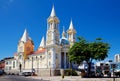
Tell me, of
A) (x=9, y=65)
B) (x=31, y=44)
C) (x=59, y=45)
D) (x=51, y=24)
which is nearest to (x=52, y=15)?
(x=51, y=24)

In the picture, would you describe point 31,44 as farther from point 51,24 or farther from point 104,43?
point 104,43

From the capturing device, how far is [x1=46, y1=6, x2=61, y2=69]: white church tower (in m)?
79.4

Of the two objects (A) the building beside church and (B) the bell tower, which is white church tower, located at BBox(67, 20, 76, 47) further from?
(B) the bell tower

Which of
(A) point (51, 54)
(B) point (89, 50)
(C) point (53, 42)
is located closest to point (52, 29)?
(C) point (53, 42)

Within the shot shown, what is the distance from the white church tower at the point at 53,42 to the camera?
7938 centimetres

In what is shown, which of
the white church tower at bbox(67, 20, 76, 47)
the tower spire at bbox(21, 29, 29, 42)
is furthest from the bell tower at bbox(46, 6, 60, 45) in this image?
the tower spire at bbox(21, 29, 29, 42)

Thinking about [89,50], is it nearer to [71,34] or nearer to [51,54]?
[51,54]

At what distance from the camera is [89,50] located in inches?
2172

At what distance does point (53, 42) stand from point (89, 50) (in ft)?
86.3

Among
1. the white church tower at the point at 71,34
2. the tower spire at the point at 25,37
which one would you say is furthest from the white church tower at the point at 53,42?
the tower spire at the point at 25,37

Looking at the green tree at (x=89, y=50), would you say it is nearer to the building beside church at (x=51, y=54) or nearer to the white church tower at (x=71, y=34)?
the building beside church at (x=51, y=54)

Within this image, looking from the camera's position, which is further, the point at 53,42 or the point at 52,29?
the point at 52,29

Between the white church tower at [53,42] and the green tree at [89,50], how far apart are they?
22097mm

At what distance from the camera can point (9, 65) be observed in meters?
112
